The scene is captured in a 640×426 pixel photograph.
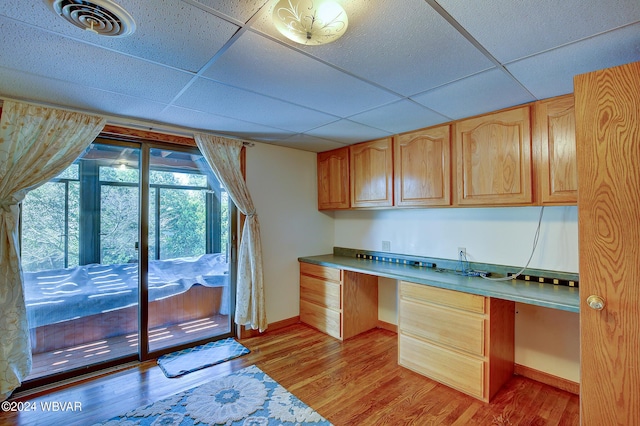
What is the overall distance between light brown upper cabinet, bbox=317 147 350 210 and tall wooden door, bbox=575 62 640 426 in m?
2.34

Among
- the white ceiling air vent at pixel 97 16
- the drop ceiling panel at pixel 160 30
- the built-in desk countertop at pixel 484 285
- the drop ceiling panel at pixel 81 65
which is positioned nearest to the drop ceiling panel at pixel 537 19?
the drop ceiling panel at pixel 160 30

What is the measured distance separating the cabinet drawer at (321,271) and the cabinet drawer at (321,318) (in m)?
0.38

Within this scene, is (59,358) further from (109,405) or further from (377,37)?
(377,37)

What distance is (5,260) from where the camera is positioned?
80.8 inches

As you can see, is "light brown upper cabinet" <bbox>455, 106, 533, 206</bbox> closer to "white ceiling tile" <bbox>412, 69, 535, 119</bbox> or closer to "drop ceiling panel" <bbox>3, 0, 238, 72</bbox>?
"white ceiling tile" <bbox>412, 69, 535, 119</bbox>

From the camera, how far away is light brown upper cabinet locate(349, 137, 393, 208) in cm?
310

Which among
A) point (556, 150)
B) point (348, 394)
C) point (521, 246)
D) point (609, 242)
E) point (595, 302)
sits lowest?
point (348, 394)

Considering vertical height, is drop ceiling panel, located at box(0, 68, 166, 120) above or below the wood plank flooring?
above

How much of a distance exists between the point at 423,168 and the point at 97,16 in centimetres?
253

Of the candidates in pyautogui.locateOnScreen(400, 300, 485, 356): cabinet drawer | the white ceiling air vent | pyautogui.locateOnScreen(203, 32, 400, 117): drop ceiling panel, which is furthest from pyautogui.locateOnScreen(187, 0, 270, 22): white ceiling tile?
pyautogui.locateOnScreen(400, 300, 485, 356): cabinet drawer

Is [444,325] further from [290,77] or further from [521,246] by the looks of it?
[290,77]

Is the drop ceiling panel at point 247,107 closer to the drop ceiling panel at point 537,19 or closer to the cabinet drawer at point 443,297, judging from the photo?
the drop ceiling panel at point 537,19

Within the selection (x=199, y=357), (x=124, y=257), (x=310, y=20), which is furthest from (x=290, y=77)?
(x=199, y=357)

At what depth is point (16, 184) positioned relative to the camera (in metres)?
2.10
